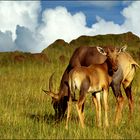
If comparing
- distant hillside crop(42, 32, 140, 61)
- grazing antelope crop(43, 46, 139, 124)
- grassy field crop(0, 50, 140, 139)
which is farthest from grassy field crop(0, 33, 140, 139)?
distant hillside crop(42, 32, 140, 61)

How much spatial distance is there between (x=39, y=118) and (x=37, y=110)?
1.85 m

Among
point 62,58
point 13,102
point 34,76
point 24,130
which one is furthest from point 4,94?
point 62,58

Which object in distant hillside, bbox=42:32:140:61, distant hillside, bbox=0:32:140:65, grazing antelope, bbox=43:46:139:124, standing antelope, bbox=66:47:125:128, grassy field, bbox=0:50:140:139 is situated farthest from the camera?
distant hillside, bbox=42:32:140:61

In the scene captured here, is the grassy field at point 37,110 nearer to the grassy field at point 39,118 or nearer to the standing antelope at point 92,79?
the grassy field at point 39,118

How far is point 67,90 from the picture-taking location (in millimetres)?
11758

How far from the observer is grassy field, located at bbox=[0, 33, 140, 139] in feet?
33.7

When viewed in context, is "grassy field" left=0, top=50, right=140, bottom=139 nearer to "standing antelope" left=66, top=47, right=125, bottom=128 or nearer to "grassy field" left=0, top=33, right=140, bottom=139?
"grassy field" left=0, top=33, right=140, bottom=139

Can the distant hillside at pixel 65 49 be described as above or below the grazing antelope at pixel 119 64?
above

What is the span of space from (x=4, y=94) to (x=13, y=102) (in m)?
2.05

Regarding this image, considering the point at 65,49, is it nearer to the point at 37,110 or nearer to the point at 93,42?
the point at 93,42

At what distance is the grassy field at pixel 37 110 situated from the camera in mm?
10273

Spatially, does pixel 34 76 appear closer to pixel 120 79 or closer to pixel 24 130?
pixel 120 79

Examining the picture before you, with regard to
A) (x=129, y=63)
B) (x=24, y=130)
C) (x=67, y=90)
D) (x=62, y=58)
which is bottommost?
(x=24, y=130)

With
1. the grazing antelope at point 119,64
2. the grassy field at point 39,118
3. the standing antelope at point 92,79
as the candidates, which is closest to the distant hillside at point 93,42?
the grassy field at point 39,118
